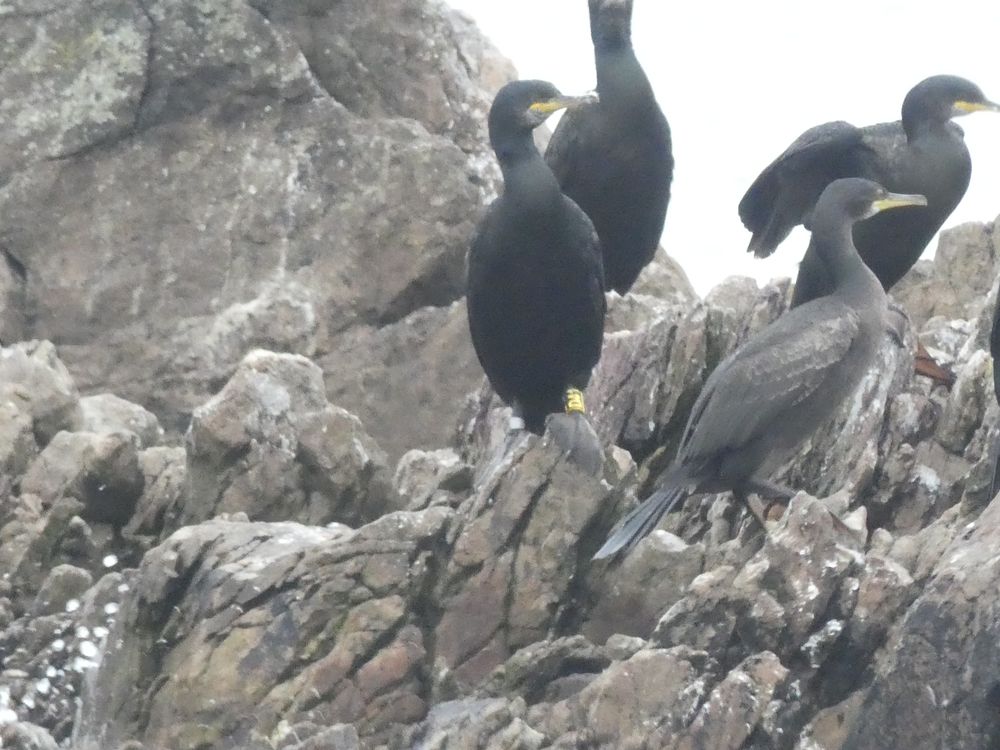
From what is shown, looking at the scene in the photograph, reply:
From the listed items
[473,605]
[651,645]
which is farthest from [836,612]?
[473,605]

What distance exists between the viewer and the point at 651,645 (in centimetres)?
704

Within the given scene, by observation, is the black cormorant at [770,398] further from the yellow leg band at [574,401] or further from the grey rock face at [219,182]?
the grey rock face at [219,182]

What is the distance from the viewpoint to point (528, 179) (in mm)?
9055

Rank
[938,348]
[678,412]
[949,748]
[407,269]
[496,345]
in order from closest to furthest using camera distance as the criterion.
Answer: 1. [949,748]
2. [496,345]
3. [678,412]
4. [938,348]
5. [407,269]

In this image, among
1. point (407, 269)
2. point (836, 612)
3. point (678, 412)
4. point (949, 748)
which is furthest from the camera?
point (407, 269)

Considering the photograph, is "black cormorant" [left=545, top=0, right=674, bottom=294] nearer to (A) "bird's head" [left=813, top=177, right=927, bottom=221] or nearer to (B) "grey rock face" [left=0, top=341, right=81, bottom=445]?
(A) "bird's head" [left=813, top=177, right=927, bottom=221]

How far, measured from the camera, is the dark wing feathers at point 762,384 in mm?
8492

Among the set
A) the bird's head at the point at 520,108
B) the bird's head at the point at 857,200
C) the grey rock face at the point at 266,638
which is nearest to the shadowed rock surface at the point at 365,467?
the grey rock face at the point at 266,638

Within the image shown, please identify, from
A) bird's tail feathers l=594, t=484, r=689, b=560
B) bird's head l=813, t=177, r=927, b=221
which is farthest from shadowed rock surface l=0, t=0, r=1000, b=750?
bird's head l=813, t=177, r=927, b=221

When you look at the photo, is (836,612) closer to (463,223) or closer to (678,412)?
(678,412)

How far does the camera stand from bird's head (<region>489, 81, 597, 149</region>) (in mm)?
9195

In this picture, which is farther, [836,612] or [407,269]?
[407,269]

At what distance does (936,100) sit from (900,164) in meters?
0.34

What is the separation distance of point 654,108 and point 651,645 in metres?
4.07
